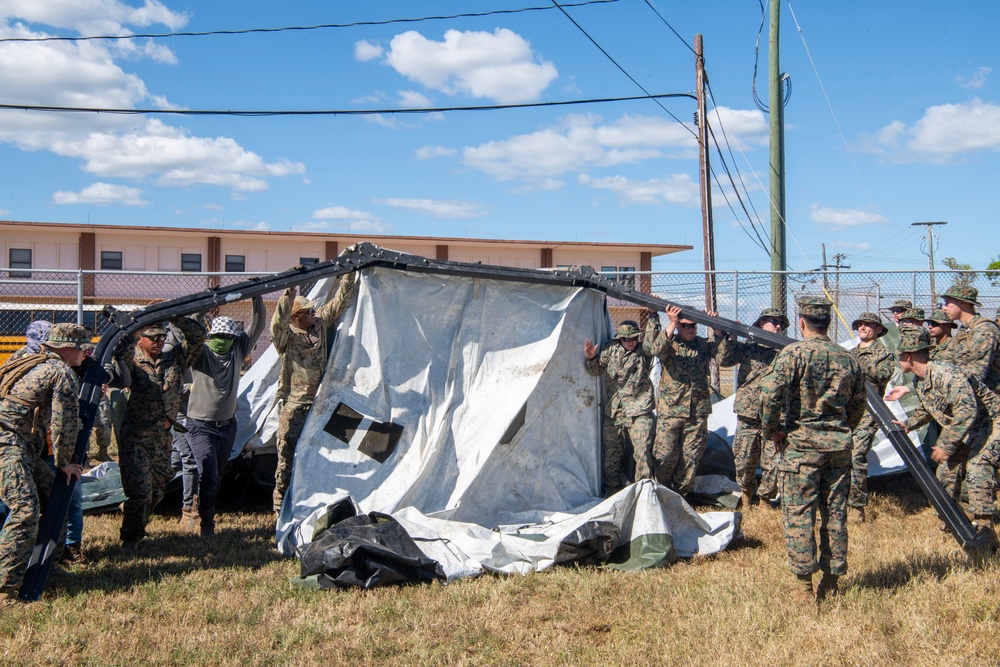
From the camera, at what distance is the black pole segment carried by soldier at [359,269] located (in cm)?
564

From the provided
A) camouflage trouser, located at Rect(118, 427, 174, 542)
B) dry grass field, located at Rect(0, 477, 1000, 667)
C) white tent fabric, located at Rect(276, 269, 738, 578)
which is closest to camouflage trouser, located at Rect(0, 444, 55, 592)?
dry grass field, located at Rect(0, 477, 1000, 667)

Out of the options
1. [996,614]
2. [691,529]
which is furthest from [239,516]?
[996,614]

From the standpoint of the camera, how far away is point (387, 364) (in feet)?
23.8

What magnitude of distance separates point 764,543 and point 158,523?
5483 millimetres

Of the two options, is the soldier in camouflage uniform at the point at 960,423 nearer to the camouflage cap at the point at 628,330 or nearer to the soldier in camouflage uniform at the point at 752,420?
the soldier in camouflage uniform at the point at 752,420

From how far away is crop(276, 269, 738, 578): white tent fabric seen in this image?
6879mm

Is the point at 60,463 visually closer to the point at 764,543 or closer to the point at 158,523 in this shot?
the point at 158,523

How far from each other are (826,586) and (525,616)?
2.00 m

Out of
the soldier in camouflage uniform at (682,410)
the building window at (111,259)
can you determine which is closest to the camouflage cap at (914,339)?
the soldier in camouflage uniform at (682,410)

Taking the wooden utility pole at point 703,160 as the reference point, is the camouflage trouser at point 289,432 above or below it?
below

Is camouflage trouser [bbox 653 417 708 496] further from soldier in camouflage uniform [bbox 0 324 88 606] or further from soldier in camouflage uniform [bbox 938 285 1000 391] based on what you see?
soldier in camouflage uniform [bbox 0 324 88 606]

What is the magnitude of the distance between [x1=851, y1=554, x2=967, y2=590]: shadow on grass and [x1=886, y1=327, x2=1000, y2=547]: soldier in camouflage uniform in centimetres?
51

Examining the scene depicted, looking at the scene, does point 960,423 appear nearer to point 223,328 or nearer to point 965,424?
point 965,424

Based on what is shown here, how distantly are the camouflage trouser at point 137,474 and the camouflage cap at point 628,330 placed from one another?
4.20 meters
